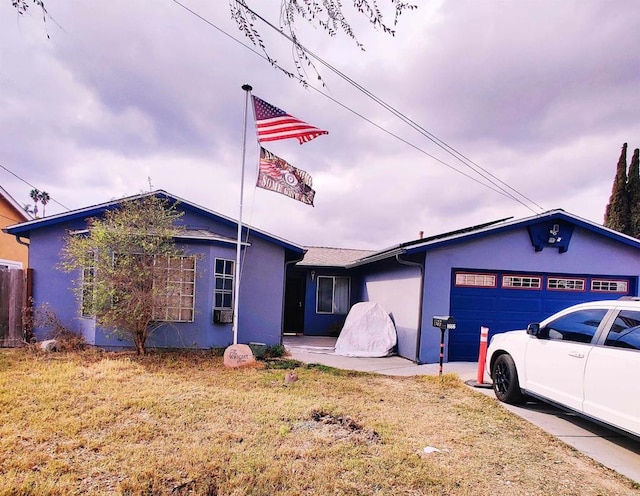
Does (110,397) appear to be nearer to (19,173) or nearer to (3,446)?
(3,446)

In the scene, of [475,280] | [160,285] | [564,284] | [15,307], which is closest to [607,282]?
[564,284]

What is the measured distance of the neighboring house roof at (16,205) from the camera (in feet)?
52.4

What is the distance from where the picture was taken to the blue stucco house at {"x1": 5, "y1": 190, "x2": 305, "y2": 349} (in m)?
9.50

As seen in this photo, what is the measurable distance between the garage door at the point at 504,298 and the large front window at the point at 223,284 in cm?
578

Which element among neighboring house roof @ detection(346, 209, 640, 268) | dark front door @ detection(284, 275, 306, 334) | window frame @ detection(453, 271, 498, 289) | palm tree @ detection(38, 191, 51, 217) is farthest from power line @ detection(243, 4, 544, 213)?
palm tree @ detection(38, 191, 51, 217)

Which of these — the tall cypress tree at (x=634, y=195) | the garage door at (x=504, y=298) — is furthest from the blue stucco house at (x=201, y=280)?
the tall cypress tree at (x=634, y=195)

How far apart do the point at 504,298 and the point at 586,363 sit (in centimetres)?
576

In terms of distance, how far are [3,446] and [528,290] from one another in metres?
10.9

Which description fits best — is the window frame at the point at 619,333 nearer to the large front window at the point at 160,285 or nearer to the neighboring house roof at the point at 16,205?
the large front window at the point at 160,285

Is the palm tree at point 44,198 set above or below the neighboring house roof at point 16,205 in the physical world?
above

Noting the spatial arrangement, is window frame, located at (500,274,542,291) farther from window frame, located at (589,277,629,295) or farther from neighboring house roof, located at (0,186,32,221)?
neighboring house roof, located at (0,186,32,221)

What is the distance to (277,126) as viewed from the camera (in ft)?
28.2

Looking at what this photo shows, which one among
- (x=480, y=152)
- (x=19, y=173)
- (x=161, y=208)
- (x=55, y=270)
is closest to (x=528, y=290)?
(x=480, y=152)

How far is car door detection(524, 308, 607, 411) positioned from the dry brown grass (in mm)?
575
